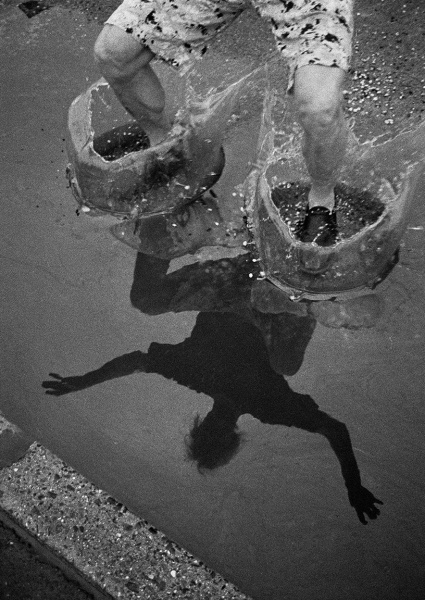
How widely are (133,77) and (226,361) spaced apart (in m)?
1.15

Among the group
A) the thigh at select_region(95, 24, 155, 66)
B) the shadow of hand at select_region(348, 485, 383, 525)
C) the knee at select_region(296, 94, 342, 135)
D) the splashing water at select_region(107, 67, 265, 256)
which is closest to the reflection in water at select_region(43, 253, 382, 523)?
the shadow of hand at select_region(348, 485, 383, 525)

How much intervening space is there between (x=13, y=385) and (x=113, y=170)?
3.38ft

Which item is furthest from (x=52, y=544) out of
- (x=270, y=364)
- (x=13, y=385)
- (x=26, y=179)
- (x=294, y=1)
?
(x=294, y=1)

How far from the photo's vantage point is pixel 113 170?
3037 millimetres

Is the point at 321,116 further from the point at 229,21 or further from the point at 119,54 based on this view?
the point at 119,54

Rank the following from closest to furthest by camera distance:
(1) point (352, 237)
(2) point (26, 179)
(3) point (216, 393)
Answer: (3) point (216, 393) < (1) point (352, 237) < (2) point (26, 179)

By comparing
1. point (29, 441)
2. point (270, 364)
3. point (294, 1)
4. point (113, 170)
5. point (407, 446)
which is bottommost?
point (407, 446)

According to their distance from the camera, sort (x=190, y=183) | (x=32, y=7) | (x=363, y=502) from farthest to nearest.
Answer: (x=32, y=7) → (x=190, y=183) → (x=363, y=502)

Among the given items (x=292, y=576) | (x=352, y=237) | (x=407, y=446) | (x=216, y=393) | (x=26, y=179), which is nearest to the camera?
(x=292, y=576)

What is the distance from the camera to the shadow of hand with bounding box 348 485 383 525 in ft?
6.98

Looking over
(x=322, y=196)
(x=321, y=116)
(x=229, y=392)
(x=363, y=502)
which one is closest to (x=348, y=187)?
(x=322, y=196)

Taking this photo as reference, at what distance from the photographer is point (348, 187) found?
2.86 metres

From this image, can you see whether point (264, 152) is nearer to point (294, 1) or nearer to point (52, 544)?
point (294, 1)

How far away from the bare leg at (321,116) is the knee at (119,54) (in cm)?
64
